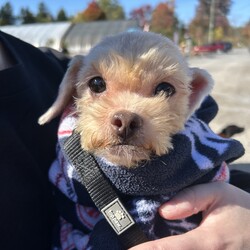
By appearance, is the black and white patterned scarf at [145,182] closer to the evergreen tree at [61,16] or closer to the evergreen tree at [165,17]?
the evergreen tree at [165,17]

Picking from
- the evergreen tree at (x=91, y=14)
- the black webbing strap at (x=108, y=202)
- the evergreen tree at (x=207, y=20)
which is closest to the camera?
the black webbing strap at (x=108, y=202)

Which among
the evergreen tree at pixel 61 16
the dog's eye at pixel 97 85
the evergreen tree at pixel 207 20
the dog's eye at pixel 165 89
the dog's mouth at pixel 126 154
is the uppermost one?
the dog's eye at pixel 97 85

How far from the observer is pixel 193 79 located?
1.37 metres

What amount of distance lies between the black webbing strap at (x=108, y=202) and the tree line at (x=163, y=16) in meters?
39.5

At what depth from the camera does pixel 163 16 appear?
41.0 metres

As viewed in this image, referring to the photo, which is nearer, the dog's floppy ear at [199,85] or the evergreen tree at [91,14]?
the dog's floppy ear at [199,85]

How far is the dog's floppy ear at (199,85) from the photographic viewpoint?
1.35m

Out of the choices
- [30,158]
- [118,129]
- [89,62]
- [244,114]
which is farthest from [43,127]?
[244,114]

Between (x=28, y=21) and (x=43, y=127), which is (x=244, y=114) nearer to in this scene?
(x=43, y=127)

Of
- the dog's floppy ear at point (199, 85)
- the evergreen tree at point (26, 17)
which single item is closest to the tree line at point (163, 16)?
the evergreen tree at point (26, 17)

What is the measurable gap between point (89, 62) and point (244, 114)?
4.67 ft

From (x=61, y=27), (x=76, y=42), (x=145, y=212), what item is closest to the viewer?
(x=145, y=212)

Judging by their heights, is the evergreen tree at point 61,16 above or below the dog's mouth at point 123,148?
below

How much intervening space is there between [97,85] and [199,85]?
378 mm
